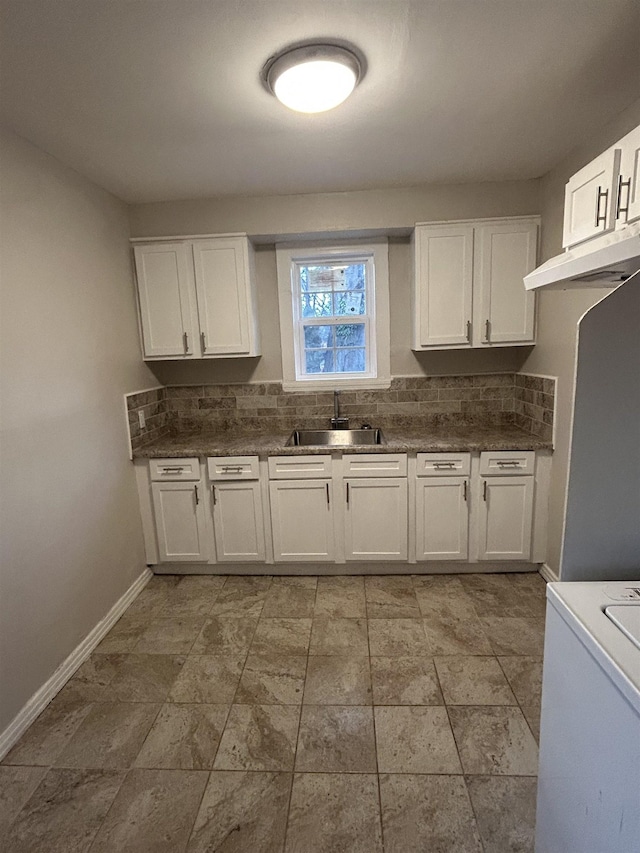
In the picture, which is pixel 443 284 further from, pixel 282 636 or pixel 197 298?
pixel 282 636

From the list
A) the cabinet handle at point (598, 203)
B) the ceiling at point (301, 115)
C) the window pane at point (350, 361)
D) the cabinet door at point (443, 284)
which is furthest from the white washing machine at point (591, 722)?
the window pane at point (350, 361)

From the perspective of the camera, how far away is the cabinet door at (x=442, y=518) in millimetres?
2635

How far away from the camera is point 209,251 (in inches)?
109

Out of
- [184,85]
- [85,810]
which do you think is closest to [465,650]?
[85,810]

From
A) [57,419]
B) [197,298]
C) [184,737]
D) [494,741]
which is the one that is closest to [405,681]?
[494,741]

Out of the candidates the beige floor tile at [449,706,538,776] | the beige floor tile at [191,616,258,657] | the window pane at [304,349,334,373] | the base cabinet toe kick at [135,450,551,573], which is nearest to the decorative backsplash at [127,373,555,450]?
the window pane at [304,349,334,373]

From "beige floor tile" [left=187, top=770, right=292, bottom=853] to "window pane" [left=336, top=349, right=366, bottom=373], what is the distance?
2469 mm

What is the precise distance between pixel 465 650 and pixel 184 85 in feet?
9.06

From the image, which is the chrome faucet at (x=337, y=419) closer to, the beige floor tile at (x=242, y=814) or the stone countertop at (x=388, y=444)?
the stone countertop at (x=388, y=444)

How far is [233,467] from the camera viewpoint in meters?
2.70

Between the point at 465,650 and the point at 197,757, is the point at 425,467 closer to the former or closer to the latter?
the point at 465,650

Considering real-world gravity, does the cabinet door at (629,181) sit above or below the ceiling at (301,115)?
below

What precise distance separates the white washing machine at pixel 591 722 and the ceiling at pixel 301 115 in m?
1.71

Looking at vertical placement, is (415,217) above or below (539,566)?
above
